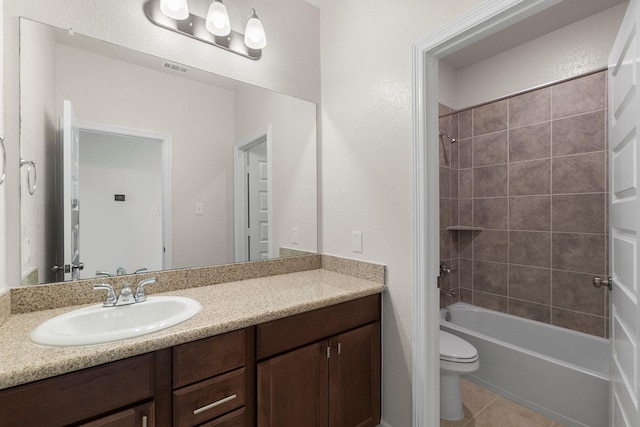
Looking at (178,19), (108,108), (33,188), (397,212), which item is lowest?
(397,212)

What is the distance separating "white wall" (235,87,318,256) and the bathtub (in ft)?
5.19

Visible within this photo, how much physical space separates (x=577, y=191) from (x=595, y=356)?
3.93 feet

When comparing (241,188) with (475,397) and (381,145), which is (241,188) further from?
(475,397)

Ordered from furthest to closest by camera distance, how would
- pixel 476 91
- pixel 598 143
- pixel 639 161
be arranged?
pixel 476 91, pixel 598 143, pixel 639 161

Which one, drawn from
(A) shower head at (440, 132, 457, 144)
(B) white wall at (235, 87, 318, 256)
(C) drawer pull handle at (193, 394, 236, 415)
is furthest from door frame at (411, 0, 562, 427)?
(A) shower head at (440, 132, 457, 144)

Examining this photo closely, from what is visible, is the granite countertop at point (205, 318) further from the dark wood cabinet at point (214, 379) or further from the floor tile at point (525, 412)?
the floor tile at point (525, 412)

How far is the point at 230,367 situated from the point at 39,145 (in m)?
1.15

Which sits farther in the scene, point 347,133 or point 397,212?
point 347,133

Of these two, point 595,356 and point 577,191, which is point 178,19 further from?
point 595,356

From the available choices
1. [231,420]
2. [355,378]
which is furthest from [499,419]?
[231,420]

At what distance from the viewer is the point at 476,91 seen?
9.23 feet

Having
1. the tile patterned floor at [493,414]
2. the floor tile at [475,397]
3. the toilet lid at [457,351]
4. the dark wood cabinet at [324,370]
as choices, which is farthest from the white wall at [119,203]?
the floor tile at [475,397]

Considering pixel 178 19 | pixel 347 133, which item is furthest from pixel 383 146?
pixel 178 19

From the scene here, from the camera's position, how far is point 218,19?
1545 millimetres
